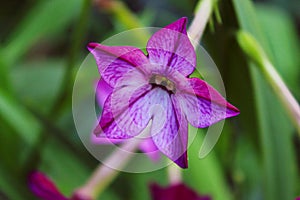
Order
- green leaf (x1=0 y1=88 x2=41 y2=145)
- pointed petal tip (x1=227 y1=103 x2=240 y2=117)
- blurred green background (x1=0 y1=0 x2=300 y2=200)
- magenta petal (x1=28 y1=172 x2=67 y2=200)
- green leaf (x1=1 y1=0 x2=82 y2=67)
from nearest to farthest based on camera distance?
pointed petal tip (x1=227 y1=103 x2=240 y2=117)
magenta petal (x1=28 y1=172 x2=67 y2=200)
blurred green background (x1=0 y1=0 x2=300 y2=200)
green leaf (x1=0 y1=88 x2=41 y2=145)
green leaf (x1=1 y1=0 x2=82 y2=67)

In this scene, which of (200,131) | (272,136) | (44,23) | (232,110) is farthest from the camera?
(44,23)

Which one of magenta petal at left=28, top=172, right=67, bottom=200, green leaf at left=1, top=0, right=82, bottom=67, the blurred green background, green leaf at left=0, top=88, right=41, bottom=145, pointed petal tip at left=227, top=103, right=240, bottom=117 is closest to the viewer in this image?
pointed petal tip at left=227, top=103, right=240, bottom=117

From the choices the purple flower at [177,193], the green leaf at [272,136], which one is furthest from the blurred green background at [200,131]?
the purple flower at [177,193]

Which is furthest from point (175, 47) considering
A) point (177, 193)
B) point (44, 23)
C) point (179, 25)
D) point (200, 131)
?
point (44, 23)

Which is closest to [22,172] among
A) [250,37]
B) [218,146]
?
[218,146]

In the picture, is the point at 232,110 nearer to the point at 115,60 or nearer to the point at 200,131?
the point at 115,60

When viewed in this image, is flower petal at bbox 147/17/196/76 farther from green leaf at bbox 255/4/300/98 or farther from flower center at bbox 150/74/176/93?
green leaf at bbox 255/4/300/98

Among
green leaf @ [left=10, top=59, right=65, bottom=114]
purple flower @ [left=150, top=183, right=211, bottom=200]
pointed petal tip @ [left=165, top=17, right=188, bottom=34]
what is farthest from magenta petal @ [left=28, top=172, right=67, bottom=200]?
green leaf @ [left=10, top=59, right=65, bottom=114]
